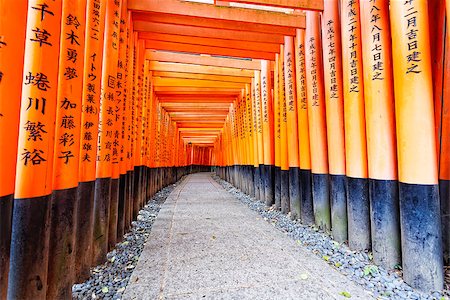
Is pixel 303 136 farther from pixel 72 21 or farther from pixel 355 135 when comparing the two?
pixel 72 21

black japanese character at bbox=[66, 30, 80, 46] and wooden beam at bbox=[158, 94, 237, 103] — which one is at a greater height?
wooden beam at bbox=[158, 94, 237, 103]

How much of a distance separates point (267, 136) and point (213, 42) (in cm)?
286

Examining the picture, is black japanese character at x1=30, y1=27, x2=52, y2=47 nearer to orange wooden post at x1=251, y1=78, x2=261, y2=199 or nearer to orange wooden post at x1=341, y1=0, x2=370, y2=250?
orange wooden post at x1=341, y1=0, x2=370, y2=250

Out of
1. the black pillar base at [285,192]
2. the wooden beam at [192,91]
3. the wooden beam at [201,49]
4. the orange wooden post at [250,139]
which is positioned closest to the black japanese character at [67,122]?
the wooden beam at [201,49]

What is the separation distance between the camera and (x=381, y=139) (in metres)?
2.93

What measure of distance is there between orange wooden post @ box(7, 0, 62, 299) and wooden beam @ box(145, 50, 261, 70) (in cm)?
537

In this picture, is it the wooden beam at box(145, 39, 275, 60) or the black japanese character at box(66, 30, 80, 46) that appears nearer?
the black japanese character at box(66, 30, 80, 46)

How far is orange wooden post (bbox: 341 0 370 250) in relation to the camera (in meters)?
3.28

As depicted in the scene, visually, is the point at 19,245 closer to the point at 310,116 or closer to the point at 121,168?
the point at 121,168

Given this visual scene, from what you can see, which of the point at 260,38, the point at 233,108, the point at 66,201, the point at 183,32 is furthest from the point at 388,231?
the point at 233,108

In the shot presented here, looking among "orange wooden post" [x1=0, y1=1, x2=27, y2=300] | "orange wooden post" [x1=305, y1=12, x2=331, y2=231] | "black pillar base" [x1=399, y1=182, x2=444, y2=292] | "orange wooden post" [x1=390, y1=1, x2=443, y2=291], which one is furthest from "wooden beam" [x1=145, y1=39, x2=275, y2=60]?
"black pillar base" [x1=399, y1=182, x2=444, y2=292]

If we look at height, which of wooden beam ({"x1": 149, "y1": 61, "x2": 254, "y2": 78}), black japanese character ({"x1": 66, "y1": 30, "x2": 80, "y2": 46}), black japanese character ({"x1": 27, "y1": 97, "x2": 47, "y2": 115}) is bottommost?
black japanese character ({"x1": 27, "y1": 97, "x2": 47, "y2": 115})

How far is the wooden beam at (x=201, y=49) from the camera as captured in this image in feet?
20.3

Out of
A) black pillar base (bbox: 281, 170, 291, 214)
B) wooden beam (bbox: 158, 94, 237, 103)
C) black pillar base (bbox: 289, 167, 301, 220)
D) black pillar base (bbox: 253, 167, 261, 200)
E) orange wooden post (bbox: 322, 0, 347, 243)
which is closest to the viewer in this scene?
orange wooden post (bbox: 322, 0, 347, 243)
